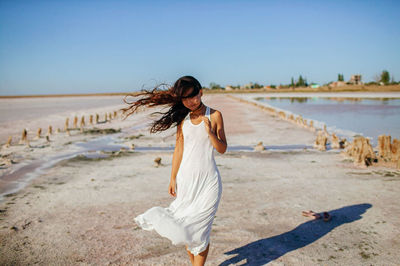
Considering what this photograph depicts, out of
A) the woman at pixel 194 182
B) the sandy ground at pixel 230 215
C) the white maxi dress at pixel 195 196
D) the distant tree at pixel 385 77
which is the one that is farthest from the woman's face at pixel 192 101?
the distant tree at pixel 385 77

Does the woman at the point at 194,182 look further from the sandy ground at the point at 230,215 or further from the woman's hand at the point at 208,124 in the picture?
the sandy ground at the point at 230,215

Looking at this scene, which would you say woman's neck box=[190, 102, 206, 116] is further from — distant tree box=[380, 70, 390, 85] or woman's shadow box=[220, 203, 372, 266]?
distant tree box=[380, 70, 390, 85]

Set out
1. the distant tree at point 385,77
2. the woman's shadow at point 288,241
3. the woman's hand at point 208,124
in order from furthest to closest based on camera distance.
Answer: the distant tree at point 385,77, the woman's shadow at point 288,241, the woman's hand at point 208,124

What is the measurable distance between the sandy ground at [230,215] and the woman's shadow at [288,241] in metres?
0.01

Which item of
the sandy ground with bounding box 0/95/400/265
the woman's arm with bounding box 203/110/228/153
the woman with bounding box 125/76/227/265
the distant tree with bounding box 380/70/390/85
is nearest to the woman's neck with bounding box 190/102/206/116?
the woman with bounding box 125/76/227/265

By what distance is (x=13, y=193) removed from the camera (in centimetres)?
653

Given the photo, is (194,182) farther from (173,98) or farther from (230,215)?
(230,215)

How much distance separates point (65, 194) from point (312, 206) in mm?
4724

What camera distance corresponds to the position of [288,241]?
13.5ft

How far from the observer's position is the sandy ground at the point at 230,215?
149 inches

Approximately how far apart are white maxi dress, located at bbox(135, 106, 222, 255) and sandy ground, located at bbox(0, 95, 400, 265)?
3.15ft

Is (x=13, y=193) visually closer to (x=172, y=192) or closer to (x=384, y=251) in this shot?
(x=172, y=192)

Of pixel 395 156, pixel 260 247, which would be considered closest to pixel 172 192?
pixel 260 247

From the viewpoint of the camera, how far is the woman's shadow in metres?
3.73
